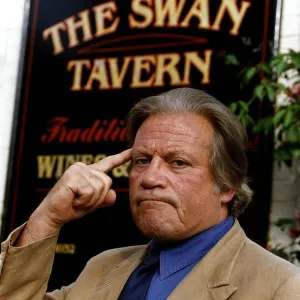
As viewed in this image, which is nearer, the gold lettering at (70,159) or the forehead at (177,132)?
the forehead at (177,132)

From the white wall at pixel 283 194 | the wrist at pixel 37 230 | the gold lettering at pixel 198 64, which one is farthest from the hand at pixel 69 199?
the gold lettering at pixel 198 64

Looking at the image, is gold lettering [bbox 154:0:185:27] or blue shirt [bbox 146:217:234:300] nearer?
blue shirt [bbox 146:217:234:300]

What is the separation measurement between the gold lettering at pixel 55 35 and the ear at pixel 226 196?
246cm

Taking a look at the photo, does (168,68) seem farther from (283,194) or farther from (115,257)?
(115,257)

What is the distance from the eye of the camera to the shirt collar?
1.83 meters

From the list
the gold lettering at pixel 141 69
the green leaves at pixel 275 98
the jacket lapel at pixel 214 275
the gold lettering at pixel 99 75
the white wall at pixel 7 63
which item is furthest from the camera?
the white wall at pixel 7 63

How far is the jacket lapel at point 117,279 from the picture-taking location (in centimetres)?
190

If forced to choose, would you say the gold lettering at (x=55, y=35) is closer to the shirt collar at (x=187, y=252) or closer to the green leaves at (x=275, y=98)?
the green leaves at (x=275, y=98)

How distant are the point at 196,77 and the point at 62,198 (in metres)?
2.06

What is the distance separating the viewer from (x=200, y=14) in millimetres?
3865

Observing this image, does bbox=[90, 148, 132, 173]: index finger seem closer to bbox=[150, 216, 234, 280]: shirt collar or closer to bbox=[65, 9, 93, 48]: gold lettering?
bbox=[150, 216, 234, 280]: shirt collar

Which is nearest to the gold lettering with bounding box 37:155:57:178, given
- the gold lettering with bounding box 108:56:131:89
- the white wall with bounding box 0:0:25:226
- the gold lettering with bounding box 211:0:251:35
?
the white wall with bounding box 0:0:25:226

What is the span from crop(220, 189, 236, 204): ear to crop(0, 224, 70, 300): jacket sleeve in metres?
0.48

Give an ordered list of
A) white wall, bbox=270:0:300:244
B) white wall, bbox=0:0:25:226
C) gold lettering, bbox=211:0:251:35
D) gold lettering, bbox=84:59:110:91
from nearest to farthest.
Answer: white wall, bbox=270:0:300:244 → gold lettering, bbox=211:0:251:35 → gold lettering, bbox=84:59:110:91 → white wall, bbox=0:0:25:226
